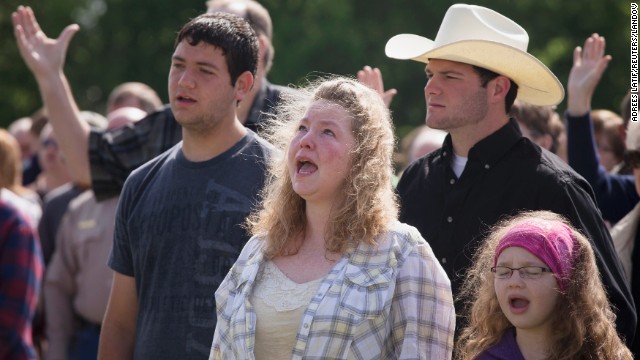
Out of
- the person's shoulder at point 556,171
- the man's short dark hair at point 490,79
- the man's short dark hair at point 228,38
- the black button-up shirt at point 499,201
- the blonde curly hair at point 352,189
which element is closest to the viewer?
the blonde curly hair at point 352,189

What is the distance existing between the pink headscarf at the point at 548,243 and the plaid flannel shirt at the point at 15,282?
3553 mm

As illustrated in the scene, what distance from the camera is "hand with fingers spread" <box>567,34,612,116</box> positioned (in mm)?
6922

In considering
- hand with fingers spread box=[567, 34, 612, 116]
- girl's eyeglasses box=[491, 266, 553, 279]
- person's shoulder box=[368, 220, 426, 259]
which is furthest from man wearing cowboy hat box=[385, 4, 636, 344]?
person's shoulder box=[368, 220, 426, 259]

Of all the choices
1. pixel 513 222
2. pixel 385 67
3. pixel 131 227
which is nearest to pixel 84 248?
pixel 131 227

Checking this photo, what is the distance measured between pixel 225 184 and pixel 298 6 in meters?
14.1

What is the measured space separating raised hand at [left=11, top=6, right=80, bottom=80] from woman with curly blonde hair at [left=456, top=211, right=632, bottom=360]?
10.0 ft

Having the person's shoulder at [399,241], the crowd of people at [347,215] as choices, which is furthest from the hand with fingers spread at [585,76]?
the person's shoulder at [399,241]

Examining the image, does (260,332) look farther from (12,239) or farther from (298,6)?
(298,6)

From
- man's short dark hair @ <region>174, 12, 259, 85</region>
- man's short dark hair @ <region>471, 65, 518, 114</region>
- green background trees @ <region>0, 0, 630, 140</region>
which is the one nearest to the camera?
man's short dark hair @ <region>174, 12, 259, 85</region>

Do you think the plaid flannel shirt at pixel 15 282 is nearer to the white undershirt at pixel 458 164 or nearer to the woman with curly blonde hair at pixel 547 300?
the white undershirt at pixel 458 164

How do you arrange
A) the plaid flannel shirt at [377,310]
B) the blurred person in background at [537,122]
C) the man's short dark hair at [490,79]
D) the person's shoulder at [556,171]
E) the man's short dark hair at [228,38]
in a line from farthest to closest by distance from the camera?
the blurred person in background at [537,122] → the man's short dark hair at [490,79] → the man's short dark hair at [228,38] → the person's shoulder at [556,171] → the plaid flannel shirt at [377,310]

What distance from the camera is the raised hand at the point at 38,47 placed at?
6.93m

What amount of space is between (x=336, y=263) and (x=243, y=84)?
1447 millimetres

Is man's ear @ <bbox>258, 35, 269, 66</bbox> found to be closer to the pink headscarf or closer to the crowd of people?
the crowd of people
